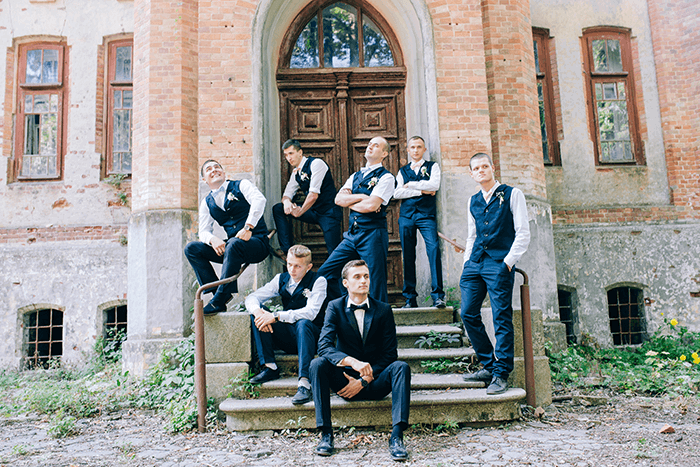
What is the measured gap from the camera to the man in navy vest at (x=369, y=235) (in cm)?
523

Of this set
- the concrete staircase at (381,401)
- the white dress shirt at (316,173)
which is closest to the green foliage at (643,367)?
the concrete staircase at (381,401)

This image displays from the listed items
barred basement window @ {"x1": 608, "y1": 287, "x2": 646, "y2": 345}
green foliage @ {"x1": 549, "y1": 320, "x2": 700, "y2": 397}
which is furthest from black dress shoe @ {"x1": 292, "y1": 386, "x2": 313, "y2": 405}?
barred basement window @ {"x1": 608, "y1": 287, "x2": 646, "y2": 345}

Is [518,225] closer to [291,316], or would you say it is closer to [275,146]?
[291,316]

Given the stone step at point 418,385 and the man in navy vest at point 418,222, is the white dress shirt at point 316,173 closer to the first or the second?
the man in navy vest at point 418,222

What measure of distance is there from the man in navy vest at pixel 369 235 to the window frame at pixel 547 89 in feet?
16.2

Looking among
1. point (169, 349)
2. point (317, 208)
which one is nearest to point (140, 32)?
point (317, 208)

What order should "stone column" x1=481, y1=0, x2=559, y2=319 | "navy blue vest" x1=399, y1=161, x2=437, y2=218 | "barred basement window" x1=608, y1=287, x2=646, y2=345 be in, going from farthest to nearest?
"barred basement window" x1=608, y1=287, x2=646, y2=345 < "stone column" x1=481, y1=0, x2=559, y2=319 < "navy blue vest" x1=399, y1=161, x2=437, y2=218

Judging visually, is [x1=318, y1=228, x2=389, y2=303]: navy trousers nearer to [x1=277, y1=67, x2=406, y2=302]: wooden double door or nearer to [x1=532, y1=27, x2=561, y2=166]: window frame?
[x1=277, y1=67, x2=406, y2=302]: wooden double door

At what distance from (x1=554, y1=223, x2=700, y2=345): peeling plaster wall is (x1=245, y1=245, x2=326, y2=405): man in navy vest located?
5.41 m

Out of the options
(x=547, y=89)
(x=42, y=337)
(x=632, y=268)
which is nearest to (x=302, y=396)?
(x=42, y=337)

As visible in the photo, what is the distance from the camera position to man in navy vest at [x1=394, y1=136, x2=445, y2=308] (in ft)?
19.5

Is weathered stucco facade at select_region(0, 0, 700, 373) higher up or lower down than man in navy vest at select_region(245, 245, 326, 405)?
higher up

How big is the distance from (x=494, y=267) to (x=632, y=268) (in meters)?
5.45

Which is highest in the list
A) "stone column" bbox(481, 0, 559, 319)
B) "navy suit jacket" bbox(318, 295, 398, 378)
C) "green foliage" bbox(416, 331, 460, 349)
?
"stone column" bbox(481, 0, 559, 319)
